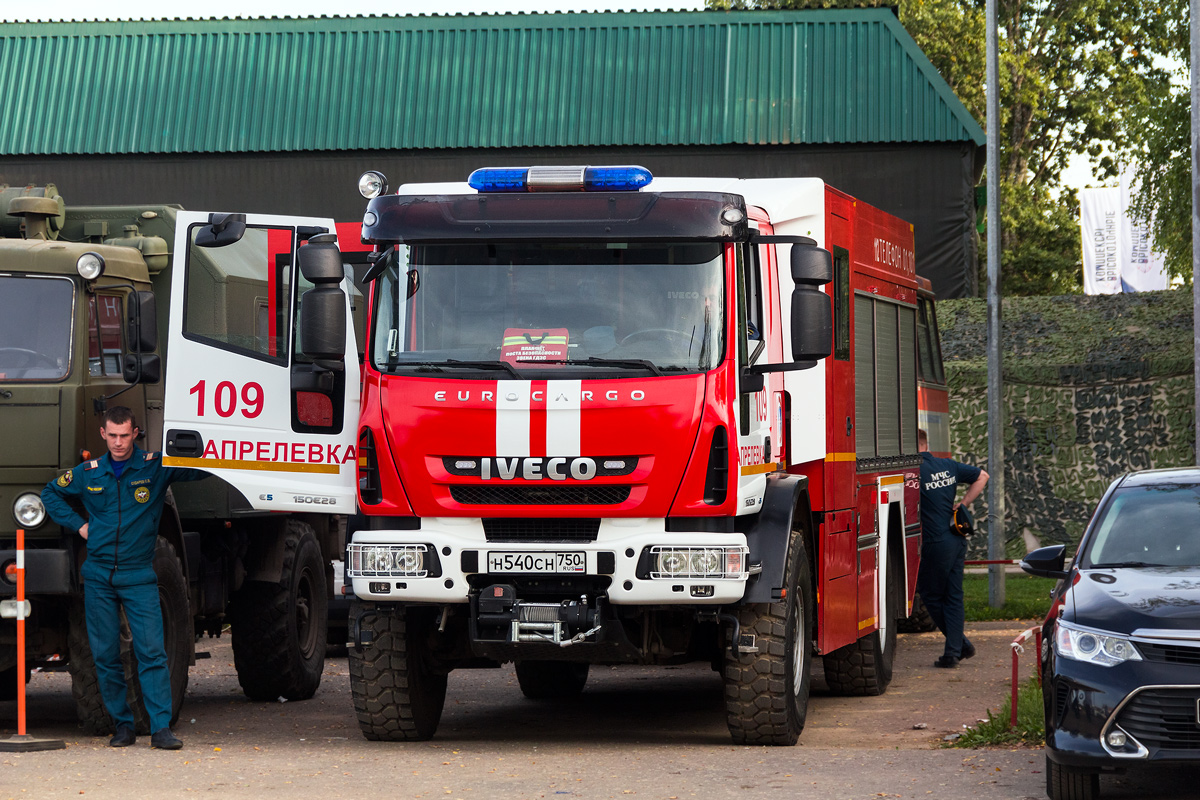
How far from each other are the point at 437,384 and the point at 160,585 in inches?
97.3

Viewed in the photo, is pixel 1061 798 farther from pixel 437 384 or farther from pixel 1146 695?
pixel 437 384

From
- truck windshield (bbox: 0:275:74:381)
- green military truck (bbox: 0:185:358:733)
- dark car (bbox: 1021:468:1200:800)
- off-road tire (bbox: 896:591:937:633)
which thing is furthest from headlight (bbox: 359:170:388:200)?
off-road tire (bbox: 896:591:937:633)

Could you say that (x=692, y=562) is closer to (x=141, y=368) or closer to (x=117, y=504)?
(x=117, y=504)

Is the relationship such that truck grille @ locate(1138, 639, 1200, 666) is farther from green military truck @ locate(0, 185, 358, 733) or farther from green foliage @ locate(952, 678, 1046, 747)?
green military truck @ locate(0, 185, 358, 733)

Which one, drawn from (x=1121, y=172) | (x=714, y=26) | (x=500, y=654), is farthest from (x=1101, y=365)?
(x=1121, y=172)

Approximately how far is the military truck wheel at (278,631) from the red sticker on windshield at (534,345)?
12.7ft

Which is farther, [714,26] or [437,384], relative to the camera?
[714,26]

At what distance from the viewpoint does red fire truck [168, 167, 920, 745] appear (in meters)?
9.24

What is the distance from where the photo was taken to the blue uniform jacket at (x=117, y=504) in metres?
9.74

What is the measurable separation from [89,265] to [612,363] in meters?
3.22

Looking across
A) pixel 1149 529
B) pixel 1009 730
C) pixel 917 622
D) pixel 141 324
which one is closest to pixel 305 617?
pixel 141 324

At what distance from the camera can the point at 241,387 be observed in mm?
10344

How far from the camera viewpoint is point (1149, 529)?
337 inches

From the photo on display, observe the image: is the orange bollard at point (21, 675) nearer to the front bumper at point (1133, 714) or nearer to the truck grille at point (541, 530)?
the truck grille at point (541, 530)
